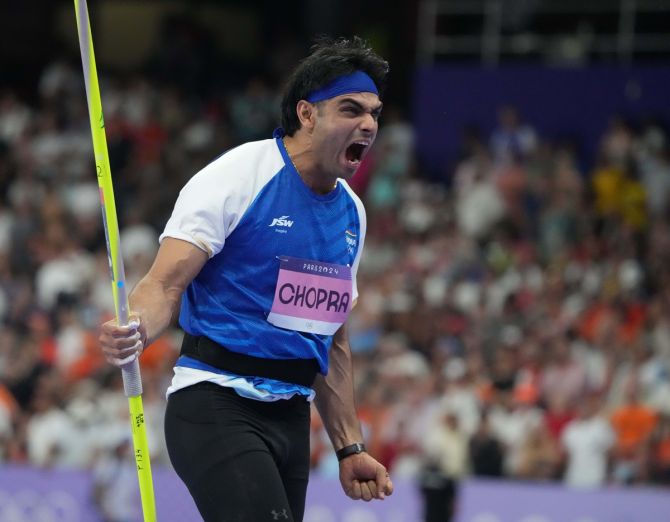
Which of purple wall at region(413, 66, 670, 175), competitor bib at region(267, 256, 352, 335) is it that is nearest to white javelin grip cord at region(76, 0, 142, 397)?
competitor bib at region(267, 256, 352, 335)

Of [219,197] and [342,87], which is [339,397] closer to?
[219,197]

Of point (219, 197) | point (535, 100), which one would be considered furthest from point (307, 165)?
point (535, 100)

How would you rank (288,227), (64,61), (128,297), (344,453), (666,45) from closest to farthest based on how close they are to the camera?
(128,297)
(288,227)
(344,453)
(666,45)
(64,61)

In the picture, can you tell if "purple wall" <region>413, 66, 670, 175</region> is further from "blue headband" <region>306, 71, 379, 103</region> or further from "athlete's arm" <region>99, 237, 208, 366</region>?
"athlete's arm" <region>99, 237, 208, 366</region>

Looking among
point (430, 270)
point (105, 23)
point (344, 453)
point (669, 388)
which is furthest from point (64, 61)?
point (344, 453)

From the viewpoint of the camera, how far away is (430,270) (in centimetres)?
1305

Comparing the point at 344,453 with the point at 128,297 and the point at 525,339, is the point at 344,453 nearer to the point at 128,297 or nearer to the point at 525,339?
the point at 128,297

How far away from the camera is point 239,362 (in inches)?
179

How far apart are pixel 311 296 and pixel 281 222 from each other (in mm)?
285

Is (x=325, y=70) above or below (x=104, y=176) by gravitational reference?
above

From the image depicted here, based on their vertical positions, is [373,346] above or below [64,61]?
below

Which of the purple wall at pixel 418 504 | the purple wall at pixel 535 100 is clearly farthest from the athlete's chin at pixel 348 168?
the purple wall at pixel 535 100

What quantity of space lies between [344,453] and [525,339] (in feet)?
21.7

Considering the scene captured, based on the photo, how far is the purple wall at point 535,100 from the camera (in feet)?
46.1
